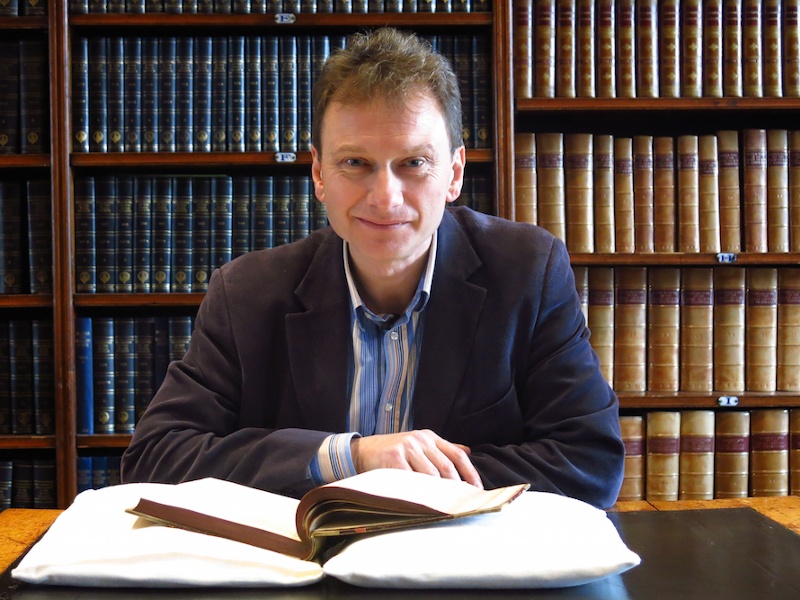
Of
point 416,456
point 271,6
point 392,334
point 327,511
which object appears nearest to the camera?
point 327,511

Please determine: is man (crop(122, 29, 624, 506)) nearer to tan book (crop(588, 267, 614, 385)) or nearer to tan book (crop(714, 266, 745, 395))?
tan book (crop(588, 267, 614, 385))

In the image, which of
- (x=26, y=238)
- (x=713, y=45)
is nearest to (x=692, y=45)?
(x=713, y=45)

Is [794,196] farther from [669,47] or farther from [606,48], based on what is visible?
[606,48]

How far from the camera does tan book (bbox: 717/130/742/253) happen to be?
219cm

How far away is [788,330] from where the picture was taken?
2.21 metres

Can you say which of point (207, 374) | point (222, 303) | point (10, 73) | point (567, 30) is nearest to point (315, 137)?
point (222, 303)

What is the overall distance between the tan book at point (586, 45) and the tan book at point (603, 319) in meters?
0.48

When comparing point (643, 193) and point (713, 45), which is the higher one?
point (713, 45)

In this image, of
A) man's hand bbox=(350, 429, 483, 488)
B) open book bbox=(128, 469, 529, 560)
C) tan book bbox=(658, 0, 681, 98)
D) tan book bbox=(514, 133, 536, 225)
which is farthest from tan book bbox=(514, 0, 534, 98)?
open book bbox=(128, 469, 529, 560)

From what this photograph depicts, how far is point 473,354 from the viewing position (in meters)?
1.29

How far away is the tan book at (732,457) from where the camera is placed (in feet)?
7.25

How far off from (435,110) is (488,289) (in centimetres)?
29

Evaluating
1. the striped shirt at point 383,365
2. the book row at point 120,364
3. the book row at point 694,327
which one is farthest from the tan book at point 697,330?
the book row at point 120,364

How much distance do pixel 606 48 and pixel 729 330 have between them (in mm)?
798
